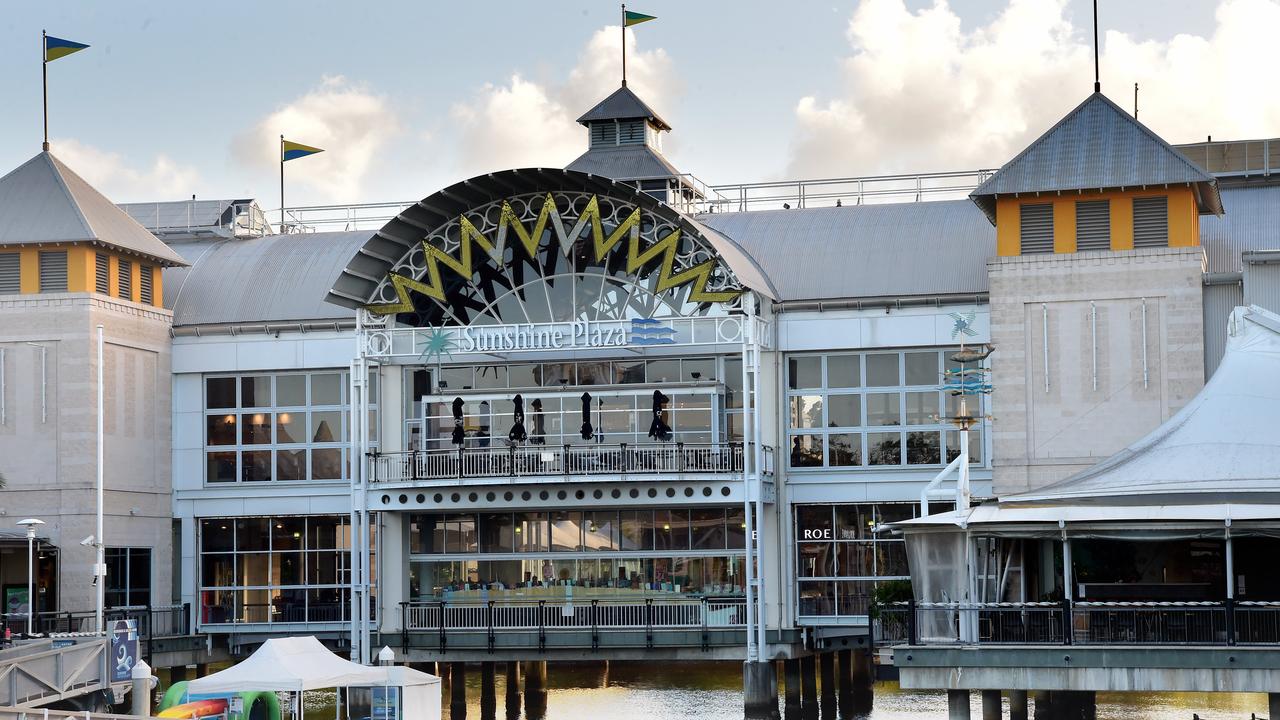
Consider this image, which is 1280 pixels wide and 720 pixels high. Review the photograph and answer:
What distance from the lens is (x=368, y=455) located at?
181ft

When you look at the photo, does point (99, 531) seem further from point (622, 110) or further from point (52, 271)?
point (622, 110)

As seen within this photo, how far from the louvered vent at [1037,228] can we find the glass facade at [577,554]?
35.0ft

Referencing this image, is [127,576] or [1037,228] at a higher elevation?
[1037,228]

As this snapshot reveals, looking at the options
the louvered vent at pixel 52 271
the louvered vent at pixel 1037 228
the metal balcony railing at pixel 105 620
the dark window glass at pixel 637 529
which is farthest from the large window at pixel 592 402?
the louvered vent at pixel 52 271

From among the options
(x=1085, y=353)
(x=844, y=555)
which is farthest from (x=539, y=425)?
(x=1085, y=353)

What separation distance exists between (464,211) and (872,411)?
12.5 metres

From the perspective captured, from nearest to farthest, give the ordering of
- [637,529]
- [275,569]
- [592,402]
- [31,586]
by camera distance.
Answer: [31,586], [592,402], [637,529], [275,569]

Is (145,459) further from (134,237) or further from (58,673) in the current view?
(58,673)

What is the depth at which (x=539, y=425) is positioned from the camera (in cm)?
5556

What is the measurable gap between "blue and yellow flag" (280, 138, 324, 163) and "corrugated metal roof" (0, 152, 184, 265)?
11.4 meters

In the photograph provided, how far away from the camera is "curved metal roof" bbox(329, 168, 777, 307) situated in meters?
53.1

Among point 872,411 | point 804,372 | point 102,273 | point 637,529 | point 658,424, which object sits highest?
point 102,273

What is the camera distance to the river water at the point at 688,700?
197ft

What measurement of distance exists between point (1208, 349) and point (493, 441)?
63.5 feet
